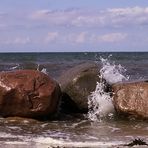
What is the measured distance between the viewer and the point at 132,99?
9.98 m

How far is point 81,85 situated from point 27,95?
4.46ft

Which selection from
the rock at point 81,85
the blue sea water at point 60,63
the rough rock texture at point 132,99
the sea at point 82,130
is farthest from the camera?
the blue sea water at point 60,63

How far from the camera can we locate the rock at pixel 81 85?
34.0 feet

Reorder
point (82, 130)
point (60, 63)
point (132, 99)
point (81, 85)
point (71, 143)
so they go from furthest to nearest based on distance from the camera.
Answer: point (60, 63) < point (81, 85) < point (132, 99) < point (82, 130) < point (71, 143)

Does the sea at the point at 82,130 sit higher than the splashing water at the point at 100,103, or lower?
lower

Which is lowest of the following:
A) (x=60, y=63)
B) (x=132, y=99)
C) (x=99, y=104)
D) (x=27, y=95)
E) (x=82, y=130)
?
(x=82, y=130)

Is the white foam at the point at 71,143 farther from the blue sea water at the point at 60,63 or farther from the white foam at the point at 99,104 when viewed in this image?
the blue sea water at the point at 60,63

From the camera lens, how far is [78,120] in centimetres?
1014

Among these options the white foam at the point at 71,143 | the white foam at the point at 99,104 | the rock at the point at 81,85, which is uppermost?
the rock at the point at 81,85

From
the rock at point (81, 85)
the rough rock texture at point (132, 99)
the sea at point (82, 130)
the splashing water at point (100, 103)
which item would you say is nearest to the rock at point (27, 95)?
the sea at point (82, 130)

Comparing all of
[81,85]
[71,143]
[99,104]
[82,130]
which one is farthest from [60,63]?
[71,143]

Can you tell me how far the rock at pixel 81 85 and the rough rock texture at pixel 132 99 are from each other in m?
0.63

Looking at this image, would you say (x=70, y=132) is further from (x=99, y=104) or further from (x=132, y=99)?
(x=99, y=104)

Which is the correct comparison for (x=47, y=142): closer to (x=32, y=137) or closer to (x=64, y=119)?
(x=32, y=137)
